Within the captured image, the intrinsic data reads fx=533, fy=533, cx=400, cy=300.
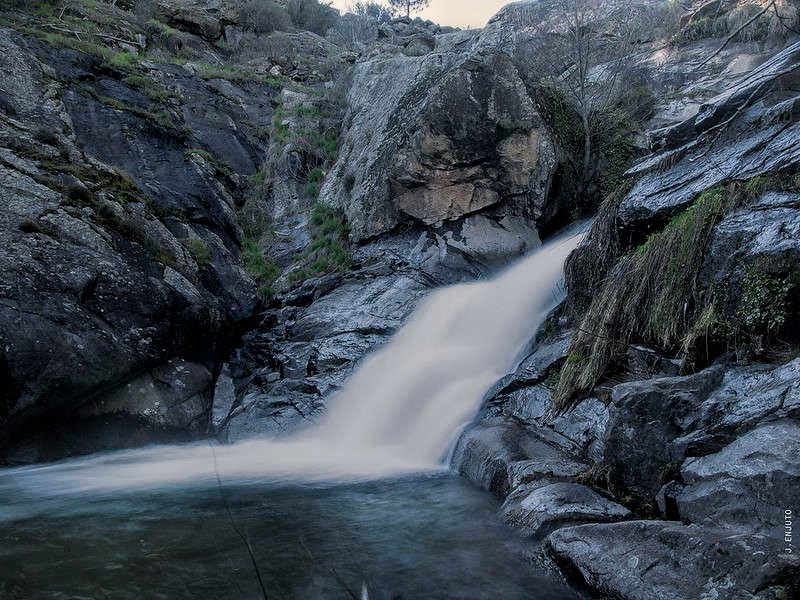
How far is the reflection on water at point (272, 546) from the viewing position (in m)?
A: 3.52

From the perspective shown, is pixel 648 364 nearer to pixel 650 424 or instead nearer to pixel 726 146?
pixel 650 424

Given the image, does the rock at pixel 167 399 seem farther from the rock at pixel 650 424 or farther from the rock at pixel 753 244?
the rock at pixel 753 244

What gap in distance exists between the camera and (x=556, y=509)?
4.23m

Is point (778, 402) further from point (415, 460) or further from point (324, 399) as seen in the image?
point (324, 399)

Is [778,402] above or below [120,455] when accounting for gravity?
above

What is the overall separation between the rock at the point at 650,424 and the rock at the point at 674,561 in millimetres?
825

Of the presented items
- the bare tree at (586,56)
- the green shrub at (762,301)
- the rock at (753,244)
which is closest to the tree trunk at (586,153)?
the bare tree at (586,56)

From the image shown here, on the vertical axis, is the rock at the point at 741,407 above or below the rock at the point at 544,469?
above

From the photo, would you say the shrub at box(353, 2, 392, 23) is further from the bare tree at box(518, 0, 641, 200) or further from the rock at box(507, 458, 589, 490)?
the rock at box(507, 458, 589, 490)

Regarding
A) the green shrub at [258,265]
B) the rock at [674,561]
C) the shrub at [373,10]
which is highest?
the shrub at [373,10]

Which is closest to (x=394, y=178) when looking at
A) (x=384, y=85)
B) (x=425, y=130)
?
(x=425, y=130)

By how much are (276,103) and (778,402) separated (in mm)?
18896

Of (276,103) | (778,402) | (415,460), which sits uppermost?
(276,103)

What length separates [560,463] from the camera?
517 centimetres
